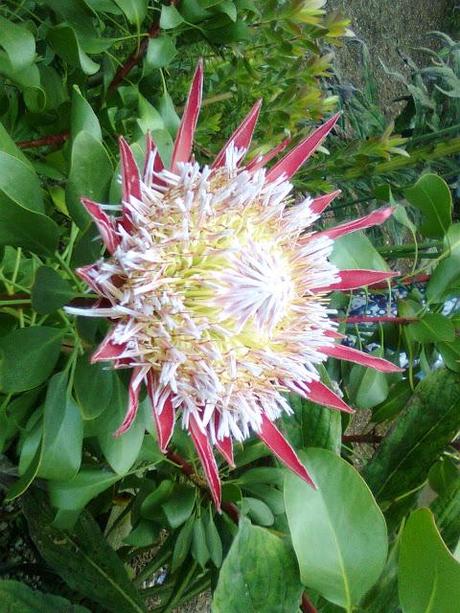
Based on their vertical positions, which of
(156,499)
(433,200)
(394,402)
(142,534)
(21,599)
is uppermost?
(433,200)

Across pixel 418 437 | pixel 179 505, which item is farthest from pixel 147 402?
pixel 418 437

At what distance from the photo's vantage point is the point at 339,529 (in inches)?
32.6

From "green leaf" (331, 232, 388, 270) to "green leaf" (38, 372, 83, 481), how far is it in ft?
1.42

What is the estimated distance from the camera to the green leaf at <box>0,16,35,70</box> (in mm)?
755

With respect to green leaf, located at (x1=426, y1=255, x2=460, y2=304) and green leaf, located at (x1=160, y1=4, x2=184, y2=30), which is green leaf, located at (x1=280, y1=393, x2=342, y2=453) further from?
green leaf, located at (x1=160, y1=4, x2=184, y2=30)

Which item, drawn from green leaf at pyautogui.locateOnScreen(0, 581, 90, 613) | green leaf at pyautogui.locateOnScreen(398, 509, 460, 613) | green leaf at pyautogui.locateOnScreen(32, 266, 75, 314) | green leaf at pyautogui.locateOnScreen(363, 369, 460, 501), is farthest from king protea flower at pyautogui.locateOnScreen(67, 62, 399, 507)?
green leaf at pyautogui.locateOnScreen(0, 581, 90, 613)

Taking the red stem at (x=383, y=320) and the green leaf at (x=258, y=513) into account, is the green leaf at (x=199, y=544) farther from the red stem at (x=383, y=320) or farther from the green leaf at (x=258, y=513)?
the red stem at (x=383, y=320)

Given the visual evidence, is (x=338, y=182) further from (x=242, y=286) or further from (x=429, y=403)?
(x=242, y=286)

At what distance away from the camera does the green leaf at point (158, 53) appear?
870 millimetres

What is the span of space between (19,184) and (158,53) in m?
0.33

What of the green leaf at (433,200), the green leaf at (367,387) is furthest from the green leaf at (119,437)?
the green leaf at (433,200)

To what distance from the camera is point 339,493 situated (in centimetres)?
84

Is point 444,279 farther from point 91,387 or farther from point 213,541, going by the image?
point 91,387

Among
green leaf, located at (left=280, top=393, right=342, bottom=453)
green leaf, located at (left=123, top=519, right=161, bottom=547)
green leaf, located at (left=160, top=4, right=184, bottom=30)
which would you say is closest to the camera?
green leaf, located at (left=160, top=4, right=184, bottom=30)
